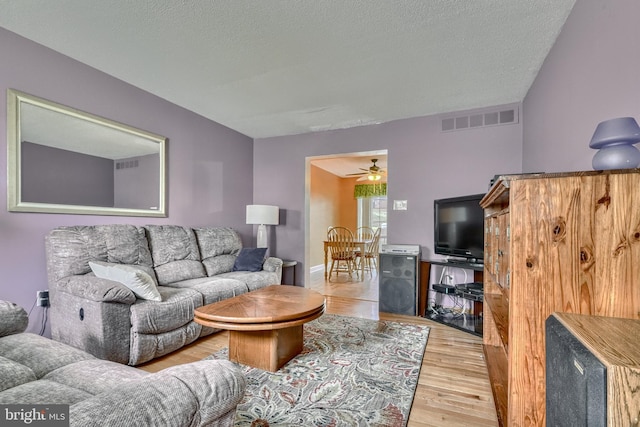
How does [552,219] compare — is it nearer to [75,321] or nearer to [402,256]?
[402,256]

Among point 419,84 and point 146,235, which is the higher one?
point 419,84

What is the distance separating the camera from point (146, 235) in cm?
283

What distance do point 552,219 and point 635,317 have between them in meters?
0.37

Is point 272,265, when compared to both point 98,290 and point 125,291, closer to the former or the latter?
point 125,291

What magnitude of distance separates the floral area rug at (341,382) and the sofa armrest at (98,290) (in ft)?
2.55

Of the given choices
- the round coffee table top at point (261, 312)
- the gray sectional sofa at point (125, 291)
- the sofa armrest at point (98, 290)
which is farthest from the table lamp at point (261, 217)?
the sofa armrest at point (98, 290)

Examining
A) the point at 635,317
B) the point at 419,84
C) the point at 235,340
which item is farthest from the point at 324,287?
the point at 635,317

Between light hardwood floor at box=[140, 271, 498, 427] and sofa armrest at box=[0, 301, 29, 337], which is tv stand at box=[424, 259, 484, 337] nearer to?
light hardwood floor at box=[140, 271, 498, 427]

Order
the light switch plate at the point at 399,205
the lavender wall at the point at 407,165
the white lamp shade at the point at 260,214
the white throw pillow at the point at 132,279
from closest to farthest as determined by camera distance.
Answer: the white throw pillow at the point at 132,279, the lavender wall at the point at 407,165, the light switch plate at the point at 399,205, the white lamp shade at the point at 260,214

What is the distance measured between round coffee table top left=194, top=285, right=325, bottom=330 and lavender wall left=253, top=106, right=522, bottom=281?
2.03 m

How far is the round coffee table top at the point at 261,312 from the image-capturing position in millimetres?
1719

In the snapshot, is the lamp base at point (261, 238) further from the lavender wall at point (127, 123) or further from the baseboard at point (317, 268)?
the baseboard at point (317, 268)

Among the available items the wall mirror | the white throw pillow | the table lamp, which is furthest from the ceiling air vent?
the table lamp

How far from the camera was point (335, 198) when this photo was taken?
7629 mm
